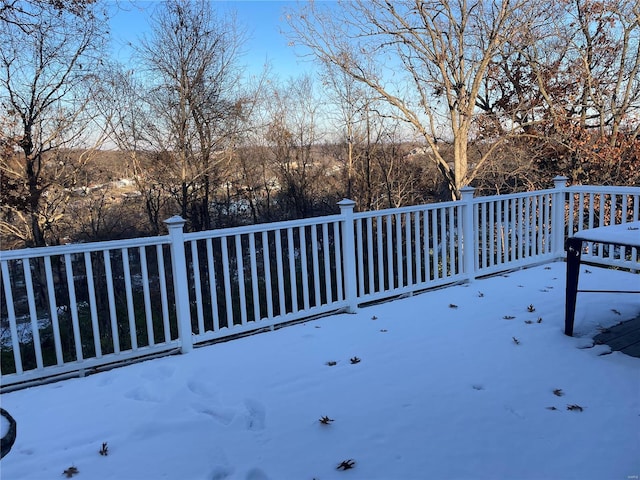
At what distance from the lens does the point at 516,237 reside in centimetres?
536

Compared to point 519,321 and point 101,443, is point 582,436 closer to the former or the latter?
point 519,321

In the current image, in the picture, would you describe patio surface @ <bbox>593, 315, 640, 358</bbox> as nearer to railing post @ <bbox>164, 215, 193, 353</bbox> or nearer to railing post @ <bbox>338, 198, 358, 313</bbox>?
railing post @ <bbox>338, 198, 358, 313</bbox>

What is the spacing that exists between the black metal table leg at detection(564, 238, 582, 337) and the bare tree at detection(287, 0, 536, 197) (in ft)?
17.9

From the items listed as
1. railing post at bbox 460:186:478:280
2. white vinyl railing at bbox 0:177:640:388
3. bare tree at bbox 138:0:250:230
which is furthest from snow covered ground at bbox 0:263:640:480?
bare tree at bbox 138:0:250:230

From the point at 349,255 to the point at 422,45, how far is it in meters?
5.68

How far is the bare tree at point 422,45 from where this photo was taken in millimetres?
7781

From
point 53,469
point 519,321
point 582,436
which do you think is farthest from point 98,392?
point 519,321

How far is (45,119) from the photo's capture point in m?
8.45

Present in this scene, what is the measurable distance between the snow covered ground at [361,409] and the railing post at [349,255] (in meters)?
0.49

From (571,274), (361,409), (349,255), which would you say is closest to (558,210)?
(571,274)

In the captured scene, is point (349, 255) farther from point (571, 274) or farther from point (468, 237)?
point (571, 274)

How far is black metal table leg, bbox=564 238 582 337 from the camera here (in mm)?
2906

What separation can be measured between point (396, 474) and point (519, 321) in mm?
2042

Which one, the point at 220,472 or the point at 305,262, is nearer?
the point at 220,472
